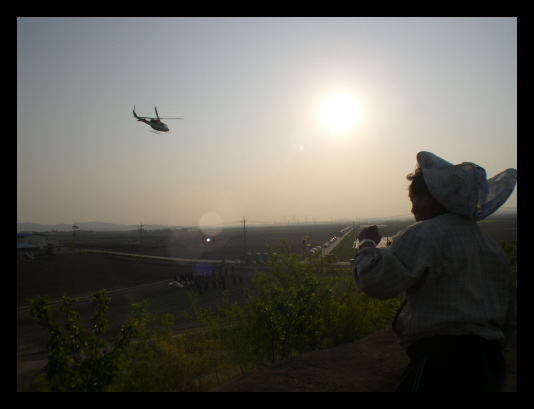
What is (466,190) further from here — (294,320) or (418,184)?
(294,320)

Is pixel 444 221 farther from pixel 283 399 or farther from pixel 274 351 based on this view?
pixel 274 351

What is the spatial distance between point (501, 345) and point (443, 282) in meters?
0.69

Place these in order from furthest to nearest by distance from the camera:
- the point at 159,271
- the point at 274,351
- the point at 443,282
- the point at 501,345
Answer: the point at 159,271, the point at 274,351, the point at 501,345, the point at 443,282

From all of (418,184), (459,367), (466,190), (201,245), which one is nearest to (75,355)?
(459,367)

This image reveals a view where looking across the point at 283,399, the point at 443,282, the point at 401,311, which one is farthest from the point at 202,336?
the point at 443,282

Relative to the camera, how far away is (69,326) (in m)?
3.89

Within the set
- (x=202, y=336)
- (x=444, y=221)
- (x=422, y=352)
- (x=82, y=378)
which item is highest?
(x=444, y=221)

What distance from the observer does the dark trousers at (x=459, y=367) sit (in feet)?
6.87

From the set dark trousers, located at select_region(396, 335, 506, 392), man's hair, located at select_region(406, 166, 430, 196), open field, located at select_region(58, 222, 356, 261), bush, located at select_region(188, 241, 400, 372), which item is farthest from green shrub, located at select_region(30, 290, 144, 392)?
open field, located at select_region(58, 222, 356, 261)

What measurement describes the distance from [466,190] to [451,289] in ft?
2.24

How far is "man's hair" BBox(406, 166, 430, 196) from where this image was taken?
2628 millimetres

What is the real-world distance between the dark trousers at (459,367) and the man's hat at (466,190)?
84 centimetres

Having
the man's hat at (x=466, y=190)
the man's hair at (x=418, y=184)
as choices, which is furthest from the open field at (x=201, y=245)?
the man's hat at (x=466, y=190)

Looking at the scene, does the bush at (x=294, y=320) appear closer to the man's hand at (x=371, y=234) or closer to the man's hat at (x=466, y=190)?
the man's hand at (x=371, y=234)
